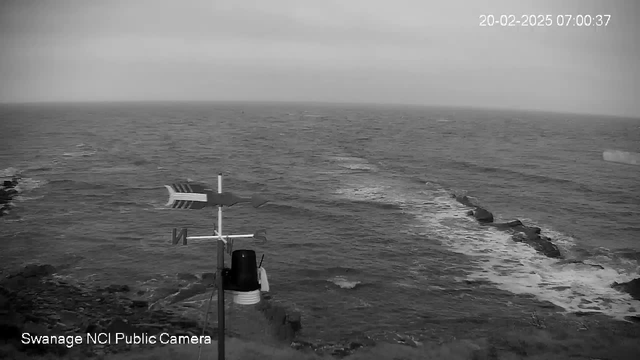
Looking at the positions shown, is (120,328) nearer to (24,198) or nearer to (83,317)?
(83,317)

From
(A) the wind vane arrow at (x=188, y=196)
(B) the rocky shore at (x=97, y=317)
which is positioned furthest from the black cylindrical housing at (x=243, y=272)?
(B) the rocky shore at (x=97, y=317)

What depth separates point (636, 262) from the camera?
2914 centimetres

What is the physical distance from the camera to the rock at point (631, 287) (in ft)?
77.5

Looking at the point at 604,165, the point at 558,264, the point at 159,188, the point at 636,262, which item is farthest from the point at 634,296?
the point at 604,165

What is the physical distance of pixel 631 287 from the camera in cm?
2409

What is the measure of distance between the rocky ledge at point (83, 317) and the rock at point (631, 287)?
16.0 meters

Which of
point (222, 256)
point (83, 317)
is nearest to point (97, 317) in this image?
point (83, 317)

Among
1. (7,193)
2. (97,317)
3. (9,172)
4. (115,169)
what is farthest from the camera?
(115,169)

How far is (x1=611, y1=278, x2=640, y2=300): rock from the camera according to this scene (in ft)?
77.5

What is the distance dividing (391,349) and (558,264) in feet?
47.5

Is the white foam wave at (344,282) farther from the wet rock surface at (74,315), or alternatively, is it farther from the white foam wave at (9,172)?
the white foam wave at (9,172)

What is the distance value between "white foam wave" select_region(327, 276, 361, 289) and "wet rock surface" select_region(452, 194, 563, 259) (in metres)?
12.5

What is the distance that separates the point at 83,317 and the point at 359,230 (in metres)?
19.0

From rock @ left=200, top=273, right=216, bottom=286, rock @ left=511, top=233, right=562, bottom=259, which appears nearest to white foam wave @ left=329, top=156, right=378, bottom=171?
rock @ left=511, top=233, right=562, bottom=259
